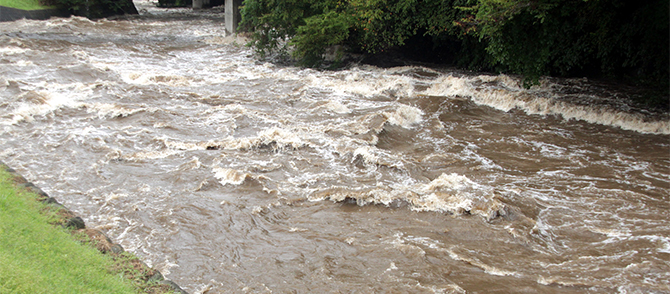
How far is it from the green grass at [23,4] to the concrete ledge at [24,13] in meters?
0.30

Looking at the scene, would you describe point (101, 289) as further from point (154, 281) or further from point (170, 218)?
point (170, 218)

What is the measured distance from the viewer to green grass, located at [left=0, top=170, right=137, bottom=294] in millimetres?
3812

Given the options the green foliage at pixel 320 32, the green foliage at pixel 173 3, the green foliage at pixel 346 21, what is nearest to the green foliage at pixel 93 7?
the green foliage at pixel 173 3

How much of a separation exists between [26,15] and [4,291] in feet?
90.3

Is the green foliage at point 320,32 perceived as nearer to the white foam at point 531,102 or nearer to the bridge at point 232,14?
the white foam at point 531,102

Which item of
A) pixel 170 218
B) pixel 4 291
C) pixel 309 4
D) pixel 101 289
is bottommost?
pixel 170 218

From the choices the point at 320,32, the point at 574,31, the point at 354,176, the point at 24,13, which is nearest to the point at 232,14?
the point at 320,32

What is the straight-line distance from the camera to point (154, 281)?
15.6 ft

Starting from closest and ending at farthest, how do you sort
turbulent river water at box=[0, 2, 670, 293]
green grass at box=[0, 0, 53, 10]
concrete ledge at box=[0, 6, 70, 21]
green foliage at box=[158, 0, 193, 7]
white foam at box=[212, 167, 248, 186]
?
turbulent river water at box=[0, 2, 670, 293] → white foam at box=[212, 167, 248, 186] → concrete ledge at box=[0, 6, 70, 21] → green grass at box=[0, 0, 53, 10] → green foliage at box=[158, 0, 193, 7]

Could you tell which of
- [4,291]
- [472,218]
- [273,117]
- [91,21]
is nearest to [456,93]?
[273,117]

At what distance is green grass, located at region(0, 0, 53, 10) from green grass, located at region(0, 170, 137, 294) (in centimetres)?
2541

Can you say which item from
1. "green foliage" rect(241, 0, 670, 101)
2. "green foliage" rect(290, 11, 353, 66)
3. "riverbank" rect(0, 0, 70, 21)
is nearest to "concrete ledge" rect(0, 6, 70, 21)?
"riverbank" rect(0, 0, 70, 21)

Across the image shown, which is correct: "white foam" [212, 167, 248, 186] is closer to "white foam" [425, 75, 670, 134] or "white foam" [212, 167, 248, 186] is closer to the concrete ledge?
"white foam" [425, 75, 670, 134]

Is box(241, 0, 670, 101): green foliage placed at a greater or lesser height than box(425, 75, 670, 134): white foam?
greater
